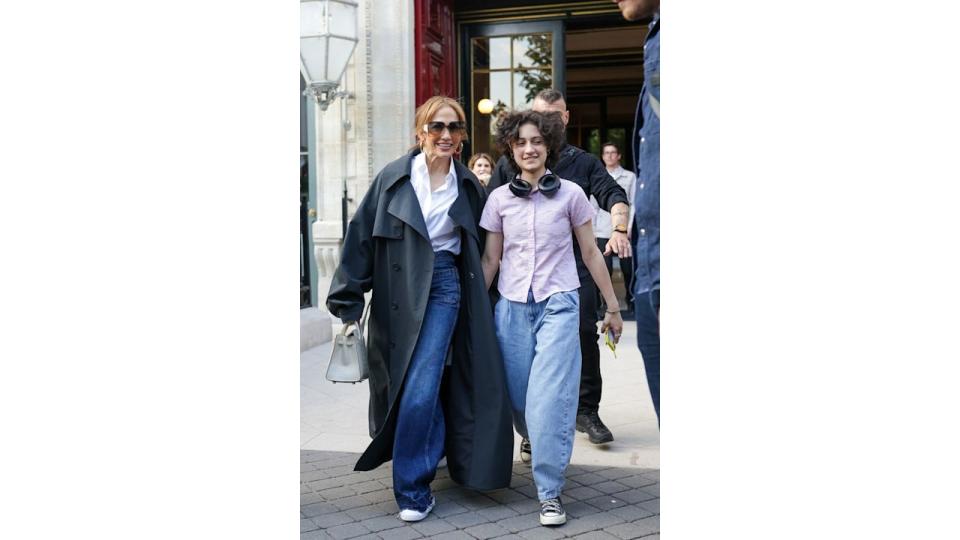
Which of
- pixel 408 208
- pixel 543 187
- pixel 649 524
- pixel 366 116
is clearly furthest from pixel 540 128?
pixel 366 116

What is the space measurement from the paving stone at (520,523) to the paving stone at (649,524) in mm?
411

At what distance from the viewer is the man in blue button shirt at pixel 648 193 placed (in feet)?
8.84

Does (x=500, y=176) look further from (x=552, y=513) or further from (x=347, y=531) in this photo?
(x=347, y=531)

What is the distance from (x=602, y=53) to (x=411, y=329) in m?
13.0

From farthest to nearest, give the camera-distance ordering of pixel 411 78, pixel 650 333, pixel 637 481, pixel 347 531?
1. pixel 411 78
2. pixel 637 481
3. pixel 347 531
4. pixel 650 333

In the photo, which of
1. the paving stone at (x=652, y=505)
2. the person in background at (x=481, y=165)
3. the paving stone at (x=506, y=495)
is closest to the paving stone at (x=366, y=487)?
the paving stone at (x=506, y=495)

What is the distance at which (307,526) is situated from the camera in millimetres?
3666

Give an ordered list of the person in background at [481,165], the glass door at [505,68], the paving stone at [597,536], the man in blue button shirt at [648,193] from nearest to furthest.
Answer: the man in blue button shirt at [648,193]
the paving stone at [597,536]
the person in background at [481,165]
the glass door at [505,68]

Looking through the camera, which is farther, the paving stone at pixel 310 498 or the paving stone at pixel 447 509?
the paving stone at pixel 310 498

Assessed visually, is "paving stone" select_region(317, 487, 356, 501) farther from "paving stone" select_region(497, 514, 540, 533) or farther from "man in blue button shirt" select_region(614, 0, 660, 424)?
"man in blue button shirt" select_region(614, 0, 660, 424)

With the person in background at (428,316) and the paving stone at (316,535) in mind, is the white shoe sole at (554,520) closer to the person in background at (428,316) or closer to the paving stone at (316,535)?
the person in background at (428,316)

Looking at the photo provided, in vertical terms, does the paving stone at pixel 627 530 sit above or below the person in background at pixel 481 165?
below

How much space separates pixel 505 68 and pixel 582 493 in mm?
6998

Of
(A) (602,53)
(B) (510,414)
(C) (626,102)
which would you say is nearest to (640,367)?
(B) (510,414)
